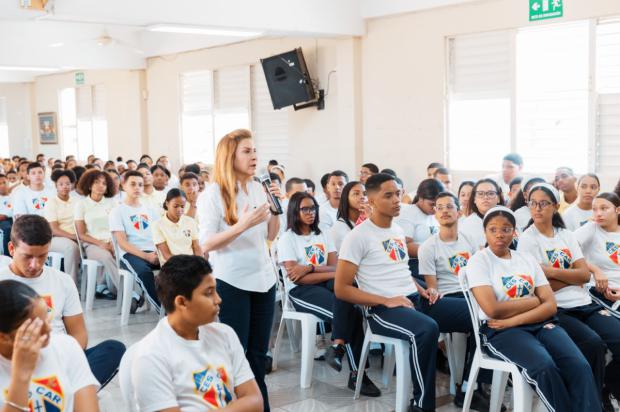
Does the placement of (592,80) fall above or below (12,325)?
above

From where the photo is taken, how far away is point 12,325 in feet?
6.53

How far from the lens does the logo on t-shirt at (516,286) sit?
3.47 m

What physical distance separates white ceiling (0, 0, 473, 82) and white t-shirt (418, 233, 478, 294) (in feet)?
14.3

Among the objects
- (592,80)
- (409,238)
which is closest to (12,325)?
(409,238)

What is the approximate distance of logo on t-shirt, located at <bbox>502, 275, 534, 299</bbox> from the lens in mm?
3469

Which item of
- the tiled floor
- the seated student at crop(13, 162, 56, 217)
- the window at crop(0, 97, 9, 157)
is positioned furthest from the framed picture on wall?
the tiled floor

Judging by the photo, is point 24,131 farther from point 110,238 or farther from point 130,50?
point 110,238

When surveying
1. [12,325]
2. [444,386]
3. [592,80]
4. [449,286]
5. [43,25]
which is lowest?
[444,386]

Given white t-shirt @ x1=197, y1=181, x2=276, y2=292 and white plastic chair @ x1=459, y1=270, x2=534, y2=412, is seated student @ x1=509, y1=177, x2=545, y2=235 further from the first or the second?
white t-shirt @ x1=197, y1=181, x2=276, y2=292

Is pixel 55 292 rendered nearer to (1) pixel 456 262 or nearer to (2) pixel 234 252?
(2) pixel 234 252

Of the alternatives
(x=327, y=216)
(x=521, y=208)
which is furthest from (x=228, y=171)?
(x=521, y=208)

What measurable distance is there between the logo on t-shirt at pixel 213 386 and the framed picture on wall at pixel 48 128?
15344 millimetres

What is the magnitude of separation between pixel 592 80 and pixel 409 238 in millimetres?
3058

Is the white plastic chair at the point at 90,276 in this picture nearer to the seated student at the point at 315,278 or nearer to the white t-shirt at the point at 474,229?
the seated student at the point at 315,278
